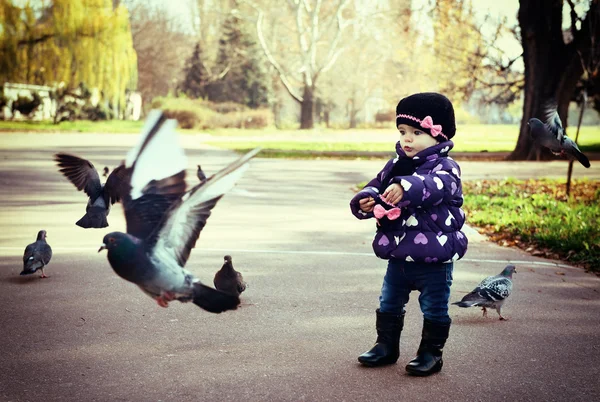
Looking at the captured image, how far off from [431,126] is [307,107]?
4185 cm

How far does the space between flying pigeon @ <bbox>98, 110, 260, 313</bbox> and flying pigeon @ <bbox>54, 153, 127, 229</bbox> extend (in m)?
0.72

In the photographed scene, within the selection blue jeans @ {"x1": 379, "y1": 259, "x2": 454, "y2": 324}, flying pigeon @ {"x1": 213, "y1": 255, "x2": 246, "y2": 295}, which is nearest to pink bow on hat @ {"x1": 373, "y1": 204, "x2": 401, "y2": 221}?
blue jeans @ {"x1": 379, "y1": 259, "x2": 454, "y2": 324}

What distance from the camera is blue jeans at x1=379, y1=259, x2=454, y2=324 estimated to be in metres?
3.78

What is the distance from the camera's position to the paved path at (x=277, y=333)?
3.63m

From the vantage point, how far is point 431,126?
3.66 metres

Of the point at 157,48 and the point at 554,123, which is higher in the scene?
the point at 157,48

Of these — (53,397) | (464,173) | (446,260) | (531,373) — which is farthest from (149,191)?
(464,173)

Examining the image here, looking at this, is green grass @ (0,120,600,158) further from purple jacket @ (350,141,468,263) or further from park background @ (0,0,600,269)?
purple jacket @ (350,141,468,263)

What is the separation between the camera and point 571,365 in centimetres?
407

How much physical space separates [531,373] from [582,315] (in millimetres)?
1527

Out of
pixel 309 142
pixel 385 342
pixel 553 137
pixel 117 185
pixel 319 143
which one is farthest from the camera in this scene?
pixel 309 142

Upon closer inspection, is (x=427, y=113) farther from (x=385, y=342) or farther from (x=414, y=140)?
(x=385, y=342)

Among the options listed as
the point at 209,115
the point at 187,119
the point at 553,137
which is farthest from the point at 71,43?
the point at 553,137

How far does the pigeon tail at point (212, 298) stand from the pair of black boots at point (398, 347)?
1699 mm
